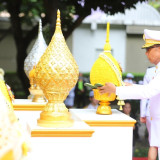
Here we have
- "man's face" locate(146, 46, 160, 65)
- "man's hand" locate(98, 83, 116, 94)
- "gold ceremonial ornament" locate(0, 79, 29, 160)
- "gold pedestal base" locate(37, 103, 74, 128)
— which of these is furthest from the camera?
"man's face" locate(146, 46, 160, 65)

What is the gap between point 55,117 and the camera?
214 centimetres

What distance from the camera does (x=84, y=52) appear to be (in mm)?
14859

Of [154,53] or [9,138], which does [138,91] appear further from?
[9,138]

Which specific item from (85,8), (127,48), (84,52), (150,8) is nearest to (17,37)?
(85,8)

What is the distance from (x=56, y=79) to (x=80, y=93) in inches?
359

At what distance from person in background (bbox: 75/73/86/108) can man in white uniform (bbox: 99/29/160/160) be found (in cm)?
781

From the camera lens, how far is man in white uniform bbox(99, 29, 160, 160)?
2.57 m

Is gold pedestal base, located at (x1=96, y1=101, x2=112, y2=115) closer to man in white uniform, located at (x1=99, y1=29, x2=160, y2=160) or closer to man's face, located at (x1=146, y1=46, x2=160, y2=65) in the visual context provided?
man in white uniform, located at (x1=99, y1=29, x2=160, y2=160)

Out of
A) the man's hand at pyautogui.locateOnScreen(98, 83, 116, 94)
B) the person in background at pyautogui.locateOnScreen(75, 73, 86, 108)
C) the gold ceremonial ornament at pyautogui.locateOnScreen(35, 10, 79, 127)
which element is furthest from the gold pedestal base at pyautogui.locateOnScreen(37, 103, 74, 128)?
the person in background at pyautogui.locateOnScreen(75, 73, 86, 108)

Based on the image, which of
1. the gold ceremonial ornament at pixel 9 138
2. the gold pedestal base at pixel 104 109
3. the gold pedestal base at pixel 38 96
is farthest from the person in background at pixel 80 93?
the gold ceremonial ornament at pixel 9 138

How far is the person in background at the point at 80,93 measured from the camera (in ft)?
36.1

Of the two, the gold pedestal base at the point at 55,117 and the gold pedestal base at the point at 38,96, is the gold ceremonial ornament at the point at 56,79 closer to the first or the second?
the gold pedestal base at the point at 55,117

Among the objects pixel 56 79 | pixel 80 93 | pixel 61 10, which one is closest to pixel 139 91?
pixel 56 79

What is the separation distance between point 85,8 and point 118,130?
4456mm
